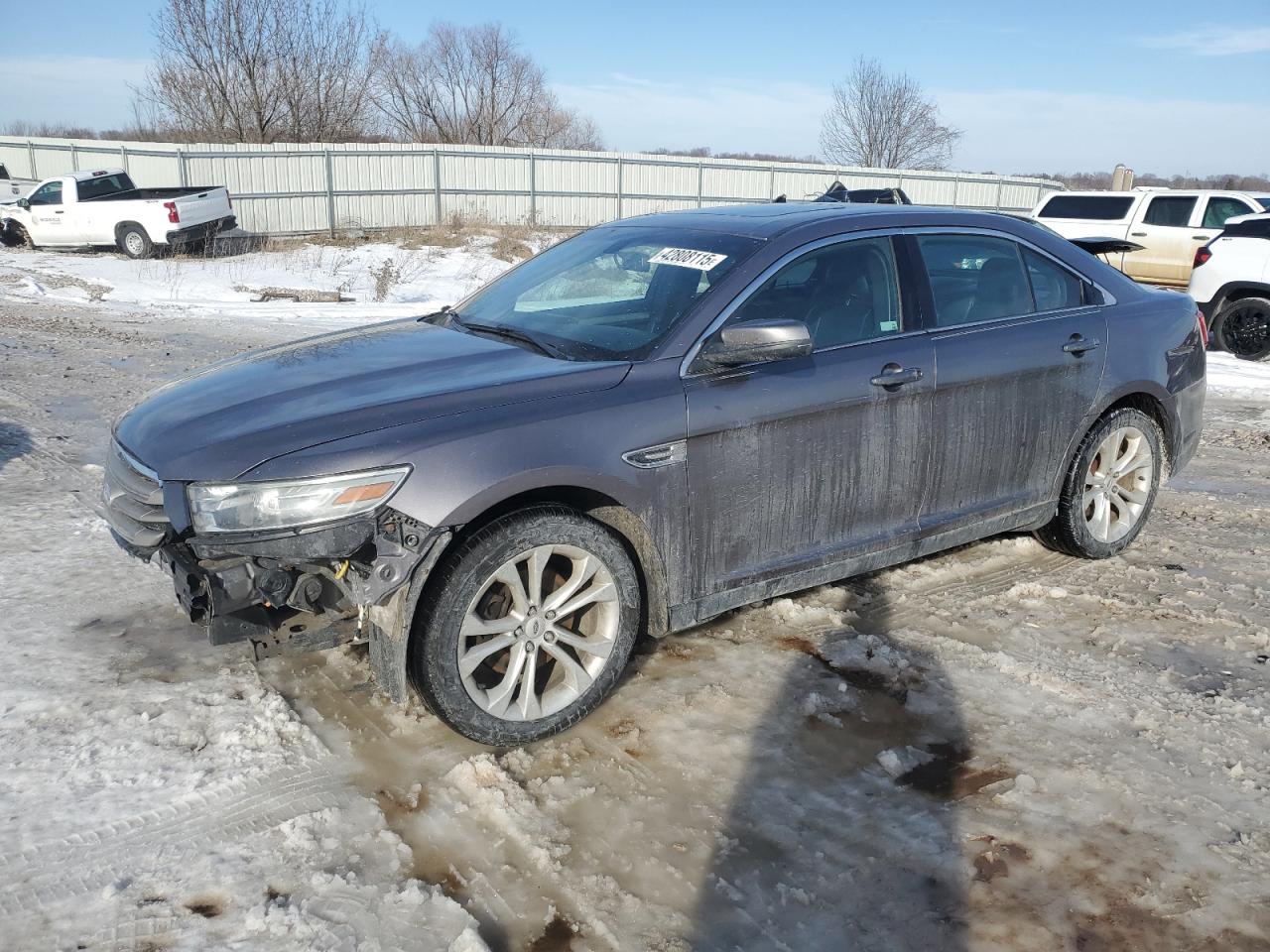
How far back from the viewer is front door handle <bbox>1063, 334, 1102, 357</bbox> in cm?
444

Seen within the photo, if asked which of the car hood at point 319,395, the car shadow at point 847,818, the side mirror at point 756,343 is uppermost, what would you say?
the side mirror at point 756,343

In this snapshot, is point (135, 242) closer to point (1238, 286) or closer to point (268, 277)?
point (268, 277)

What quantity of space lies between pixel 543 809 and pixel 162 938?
105 cm

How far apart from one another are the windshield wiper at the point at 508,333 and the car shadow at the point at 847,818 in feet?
4.97

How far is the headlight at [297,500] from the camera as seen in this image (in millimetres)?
2877

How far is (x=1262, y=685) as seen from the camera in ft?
12.2

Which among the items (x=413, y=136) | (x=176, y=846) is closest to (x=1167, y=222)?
(x=176, y=846)

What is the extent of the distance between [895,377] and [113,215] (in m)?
21.8

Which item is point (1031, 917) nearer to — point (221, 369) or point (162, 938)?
point (162, 938)

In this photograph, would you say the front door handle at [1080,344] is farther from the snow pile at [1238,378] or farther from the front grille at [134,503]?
the snow pile at [1238,378]

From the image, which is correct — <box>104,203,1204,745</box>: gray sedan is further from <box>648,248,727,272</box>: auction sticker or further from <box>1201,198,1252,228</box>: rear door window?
<box>1201,198,1252,228</box>: rear door window

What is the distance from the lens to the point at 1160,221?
16.1 meters

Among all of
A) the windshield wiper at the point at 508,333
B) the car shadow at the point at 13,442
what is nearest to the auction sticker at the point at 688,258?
the windshield wiper at the point at 508,333

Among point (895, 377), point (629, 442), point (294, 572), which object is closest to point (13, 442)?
point (294, 572)
